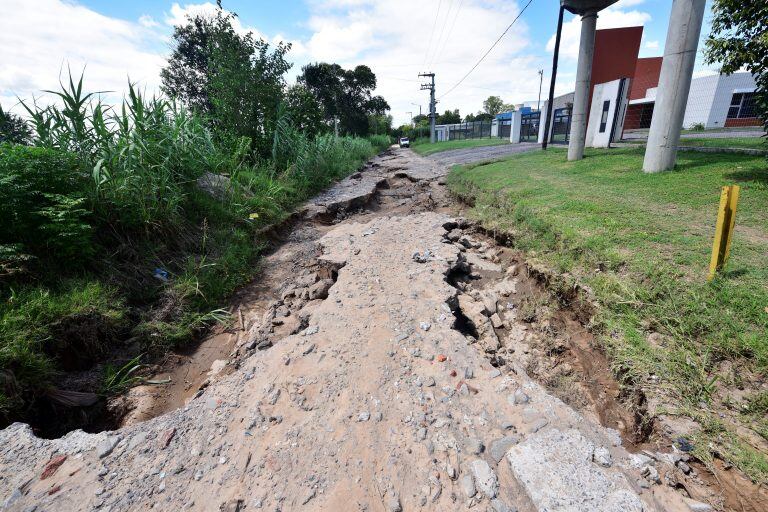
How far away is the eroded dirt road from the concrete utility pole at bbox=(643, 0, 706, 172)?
488 centimetres

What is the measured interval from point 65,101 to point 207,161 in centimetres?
173

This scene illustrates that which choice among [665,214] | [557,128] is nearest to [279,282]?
[665,214]

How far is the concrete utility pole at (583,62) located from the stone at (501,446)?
341 inches

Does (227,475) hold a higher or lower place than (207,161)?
lower

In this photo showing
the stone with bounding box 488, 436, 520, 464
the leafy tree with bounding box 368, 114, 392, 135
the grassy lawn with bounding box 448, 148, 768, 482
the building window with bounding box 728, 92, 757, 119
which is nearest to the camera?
the stone with bounding box 488, 436, 520, 464

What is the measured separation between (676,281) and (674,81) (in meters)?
4.86

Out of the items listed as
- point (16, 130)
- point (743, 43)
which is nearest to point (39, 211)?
point (16, 130)

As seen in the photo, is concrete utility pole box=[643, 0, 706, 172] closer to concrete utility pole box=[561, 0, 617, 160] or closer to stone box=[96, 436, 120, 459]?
concrete utility pole box=[561, 0, 617, 160]

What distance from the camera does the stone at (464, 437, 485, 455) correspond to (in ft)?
5.64

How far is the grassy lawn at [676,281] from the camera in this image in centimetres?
184

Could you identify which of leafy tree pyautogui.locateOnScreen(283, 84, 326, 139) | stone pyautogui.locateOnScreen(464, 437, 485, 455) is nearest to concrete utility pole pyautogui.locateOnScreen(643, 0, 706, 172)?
stone pyautogui.locateOnScreen(464, 437, 485, 455)

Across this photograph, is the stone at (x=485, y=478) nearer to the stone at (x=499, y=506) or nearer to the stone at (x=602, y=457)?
the stone at (x=499, y=506)

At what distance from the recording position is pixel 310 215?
6.77 meters

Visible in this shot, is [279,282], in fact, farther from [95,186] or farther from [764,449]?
[764,449]
